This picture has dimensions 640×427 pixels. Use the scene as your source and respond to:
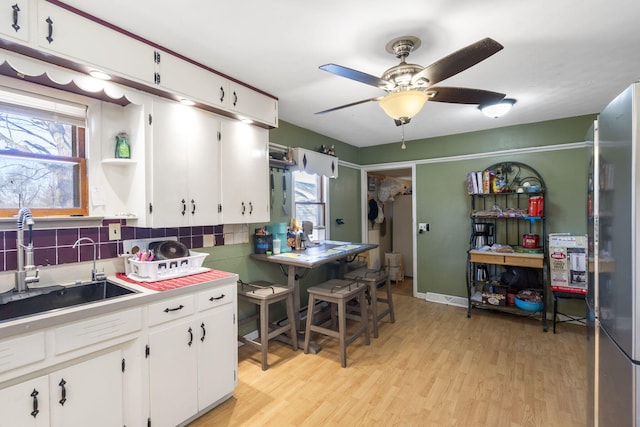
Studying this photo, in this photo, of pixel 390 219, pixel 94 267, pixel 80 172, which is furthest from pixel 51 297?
pixel 390 219

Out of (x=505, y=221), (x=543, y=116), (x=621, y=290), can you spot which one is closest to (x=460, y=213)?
(x=505, y=221)

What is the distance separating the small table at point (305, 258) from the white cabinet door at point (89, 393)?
1426 mm

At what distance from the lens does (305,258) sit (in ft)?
8.99

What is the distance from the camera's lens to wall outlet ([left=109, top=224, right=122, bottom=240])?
2.02 m

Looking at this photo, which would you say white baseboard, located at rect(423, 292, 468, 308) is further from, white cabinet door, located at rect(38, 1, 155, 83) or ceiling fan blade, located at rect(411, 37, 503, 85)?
white cabinet door, located at rect(38, 1, 155, 83)

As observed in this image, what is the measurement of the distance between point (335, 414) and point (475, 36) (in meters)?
2.65

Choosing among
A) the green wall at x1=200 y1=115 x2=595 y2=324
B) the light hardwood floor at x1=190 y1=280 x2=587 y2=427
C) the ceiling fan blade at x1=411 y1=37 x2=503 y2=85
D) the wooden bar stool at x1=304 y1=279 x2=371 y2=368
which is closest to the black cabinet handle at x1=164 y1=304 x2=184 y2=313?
the light hardwood floor at x1=190 y1=280 x2=587 y2=427

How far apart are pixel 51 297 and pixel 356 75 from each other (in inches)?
86.1

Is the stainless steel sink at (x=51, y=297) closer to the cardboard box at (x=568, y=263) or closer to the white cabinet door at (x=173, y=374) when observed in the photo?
the white cabinet door at (x=173, y=374)

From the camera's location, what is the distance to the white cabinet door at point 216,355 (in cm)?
193

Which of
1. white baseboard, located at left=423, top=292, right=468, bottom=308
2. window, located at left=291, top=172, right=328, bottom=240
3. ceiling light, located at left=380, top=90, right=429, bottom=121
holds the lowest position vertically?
white baseboard, located at left=423, top=292, right=468, bottom=308

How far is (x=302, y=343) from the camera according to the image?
2904 millimetres

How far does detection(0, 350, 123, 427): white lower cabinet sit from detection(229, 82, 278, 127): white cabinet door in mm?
1925

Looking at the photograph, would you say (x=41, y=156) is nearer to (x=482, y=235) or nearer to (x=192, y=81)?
(x=192, y=81)
